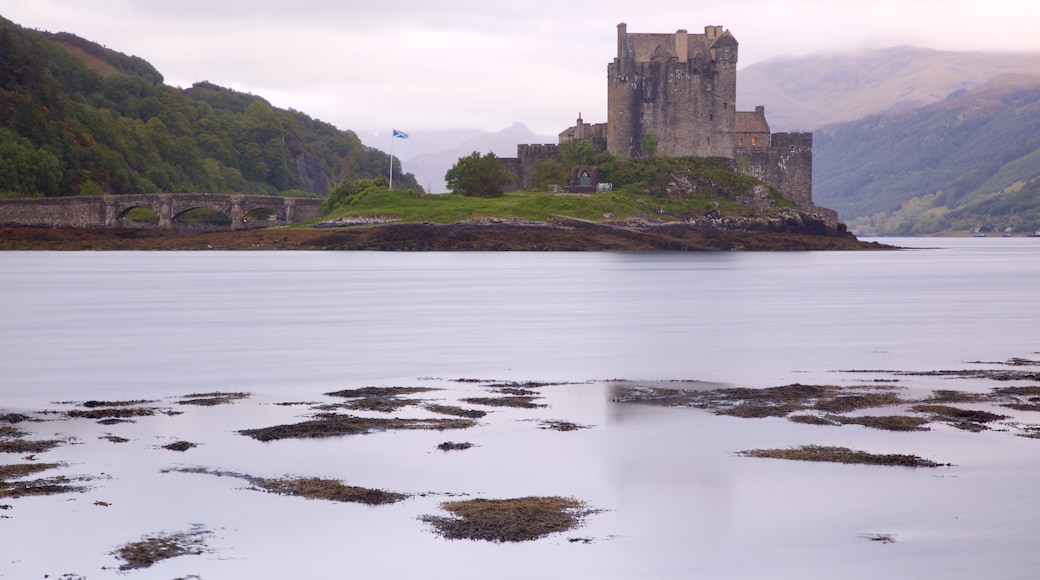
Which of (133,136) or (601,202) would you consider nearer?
(601,202)

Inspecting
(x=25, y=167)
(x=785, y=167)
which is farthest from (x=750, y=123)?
(x=25, y=167)

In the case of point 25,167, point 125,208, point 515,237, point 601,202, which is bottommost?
point 515,237

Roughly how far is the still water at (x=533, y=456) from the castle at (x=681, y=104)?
5596 cm

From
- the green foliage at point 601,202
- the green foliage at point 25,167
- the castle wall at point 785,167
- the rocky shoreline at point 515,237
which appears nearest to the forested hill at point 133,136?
the green foliage at point 25,167

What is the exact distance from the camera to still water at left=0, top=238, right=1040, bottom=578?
7.89 meters

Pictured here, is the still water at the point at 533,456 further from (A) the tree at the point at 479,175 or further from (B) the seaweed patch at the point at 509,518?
(A) the tree at the point at 479,175

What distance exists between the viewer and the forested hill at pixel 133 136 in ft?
343

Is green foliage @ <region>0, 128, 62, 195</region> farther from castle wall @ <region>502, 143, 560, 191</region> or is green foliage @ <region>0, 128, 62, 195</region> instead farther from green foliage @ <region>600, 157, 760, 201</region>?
green foliage @ <region>600, 157, 760, 201</region>

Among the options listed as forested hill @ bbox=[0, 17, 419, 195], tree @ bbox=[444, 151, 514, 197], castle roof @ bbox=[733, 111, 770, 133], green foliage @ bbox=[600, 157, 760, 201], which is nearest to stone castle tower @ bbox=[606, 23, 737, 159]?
green foliage @ bbox=[600, 157, 760, 201]

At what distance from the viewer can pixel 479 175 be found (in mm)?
86375

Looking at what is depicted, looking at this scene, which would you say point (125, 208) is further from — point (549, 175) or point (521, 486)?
point (521, 486)

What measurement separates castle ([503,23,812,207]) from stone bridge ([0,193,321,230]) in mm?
27263

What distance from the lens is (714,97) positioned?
85438 mm

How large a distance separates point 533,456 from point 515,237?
69.4 metres
